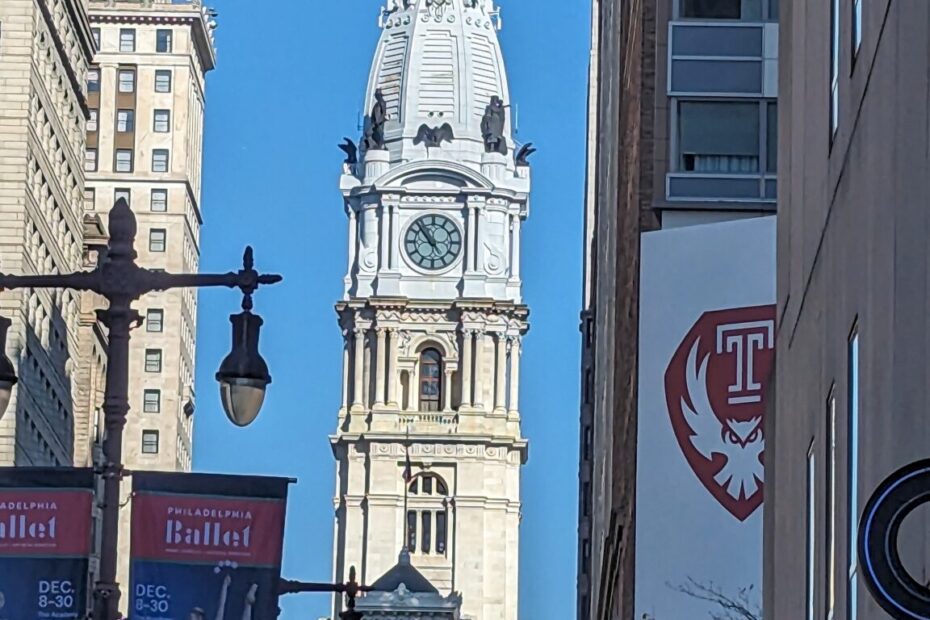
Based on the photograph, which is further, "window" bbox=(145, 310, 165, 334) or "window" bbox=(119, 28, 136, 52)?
"window" bbox=(119, 28, 136, 52)

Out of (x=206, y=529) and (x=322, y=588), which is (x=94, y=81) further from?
(x=206, y=529)

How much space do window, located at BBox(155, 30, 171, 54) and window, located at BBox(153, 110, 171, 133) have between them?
141 inches

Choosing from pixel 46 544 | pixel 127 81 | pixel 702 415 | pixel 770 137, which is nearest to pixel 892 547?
pixel 46 544

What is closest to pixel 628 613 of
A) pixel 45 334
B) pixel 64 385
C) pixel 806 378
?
pixel 806 378

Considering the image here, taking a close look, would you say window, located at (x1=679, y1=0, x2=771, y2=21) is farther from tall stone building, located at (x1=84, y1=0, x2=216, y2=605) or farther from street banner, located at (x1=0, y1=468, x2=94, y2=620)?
tall stone building, located at (x1=84, y1=0, x2=216, y2=605)

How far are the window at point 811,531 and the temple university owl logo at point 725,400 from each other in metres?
20.9

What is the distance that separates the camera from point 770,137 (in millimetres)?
53125

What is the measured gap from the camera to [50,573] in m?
24.5

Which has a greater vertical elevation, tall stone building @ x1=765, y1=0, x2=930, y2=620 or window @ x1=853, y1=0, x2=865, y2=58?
window @ x1=853, y1=0, x2=865, y2=58

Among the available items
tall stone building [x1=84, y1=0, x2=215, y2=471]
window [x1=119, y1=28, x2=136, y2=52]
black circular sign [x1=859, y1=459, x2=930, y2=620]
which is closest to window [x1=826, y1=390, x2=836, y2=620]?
black circular sign [x1=859, y1=459, x2=930, y2=620]

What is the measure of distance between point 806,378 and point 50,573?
6.70 meters

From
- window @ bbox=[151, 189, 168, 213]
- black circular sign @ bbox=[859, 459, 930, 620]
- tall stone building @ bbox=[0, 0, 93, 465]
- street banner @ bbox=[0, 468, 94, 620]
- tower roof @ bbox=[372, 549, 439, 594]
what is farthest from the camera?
tower roof @ bbox=[372, 549, 439, 594]

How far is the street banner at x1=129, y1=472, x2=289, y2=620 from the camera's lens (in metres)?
24.6

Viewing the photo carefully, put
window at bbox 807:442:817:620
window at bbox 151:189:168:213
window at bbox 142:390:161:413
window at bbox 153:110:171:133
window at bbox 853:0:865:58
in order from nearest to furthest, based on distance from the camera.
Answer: window at bbox 853:0:865:58, window at bbox 807:442:817:620, window at bbox 142:390:161:413, window at bbox 151:189:168:213, window at bbox 153:110:171:133
